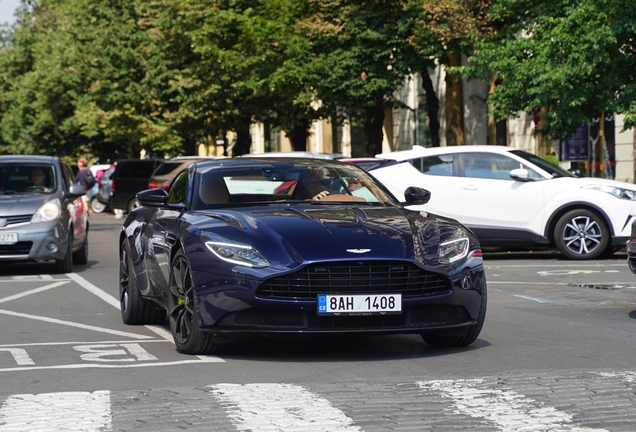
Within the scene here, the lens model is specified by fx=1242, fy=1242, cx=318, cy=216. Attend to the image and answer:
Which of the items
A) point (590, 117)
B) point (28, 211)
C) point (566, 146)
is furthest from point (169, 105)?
point (28, 211)

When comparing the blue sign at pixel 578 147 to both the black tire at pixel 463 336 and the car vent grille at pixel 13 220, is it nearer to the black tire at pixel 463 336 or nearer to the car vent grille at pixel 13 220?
the car vent grille at pixel 13 220

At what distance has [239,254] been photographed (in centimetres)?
802

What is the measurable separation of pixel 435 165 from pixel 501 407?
41.1 feet

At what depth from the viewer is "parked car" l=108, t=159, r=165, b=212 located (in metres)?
39.1

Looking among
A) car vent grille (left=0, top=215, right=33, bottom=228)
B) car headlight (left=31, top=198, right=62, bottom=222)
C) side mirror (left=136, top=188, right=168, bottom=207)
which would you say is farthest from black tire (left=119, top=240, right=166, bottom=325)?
car headlight (left=31, top=198, right=62, bottom=222)

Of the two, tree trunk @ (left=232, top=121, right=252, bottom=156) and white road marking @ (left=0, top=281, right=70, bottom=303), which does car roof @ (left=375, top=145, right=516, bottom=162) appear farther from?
tree trunk @ (left=232, top=121, right=252, bottom=156)

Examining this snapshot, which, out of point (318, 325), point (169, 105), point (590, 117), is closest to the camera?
point (318, 325)

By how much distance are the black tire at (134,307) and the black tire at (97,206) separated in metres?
34.0

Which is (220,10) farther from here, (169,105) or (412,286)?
(412,286)

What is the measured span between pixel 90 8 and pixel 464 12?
84.0 ft

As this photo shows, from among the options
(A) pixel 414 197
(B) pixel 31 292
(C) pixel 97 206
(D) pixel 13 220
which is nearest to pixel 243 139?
(C) pixel 97 206

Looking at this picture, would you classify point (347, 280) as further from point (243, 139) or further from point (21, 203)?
point (243, 139)

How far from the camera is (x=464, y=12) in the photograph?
92.4 feet

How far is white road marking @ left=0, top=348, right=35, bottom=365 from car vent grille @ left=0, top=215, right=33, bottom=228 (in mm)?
7451
